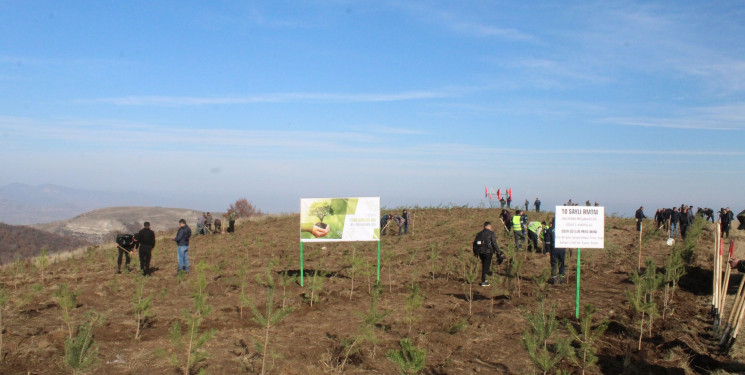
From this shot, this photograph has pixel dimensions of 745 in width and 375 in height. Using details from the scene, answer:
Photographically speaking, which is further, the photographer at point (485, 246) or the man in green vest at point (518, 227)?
the man in green vest at point (518, 227)

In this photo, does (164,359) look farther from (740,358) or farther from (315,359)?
(740,358)

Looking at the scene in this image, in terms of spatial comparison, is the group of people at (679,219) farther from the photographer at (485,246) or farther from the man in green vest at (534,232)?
the photographer at (485,246)

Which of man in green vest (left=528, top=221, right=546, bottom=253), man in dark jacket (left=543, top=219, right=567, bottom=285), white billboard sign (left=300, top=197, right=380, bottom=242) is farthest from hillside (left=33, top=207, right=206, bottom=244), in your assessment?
man in dark jacket (left=543, top=219, right=567, bottom=285)

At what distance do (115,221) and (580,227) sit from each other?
394 feet

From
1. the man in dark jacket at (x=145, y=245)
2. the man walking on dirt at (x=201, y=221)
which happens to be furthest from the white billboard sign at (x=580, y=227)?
the man walking on dirt at (x=201, y=221)

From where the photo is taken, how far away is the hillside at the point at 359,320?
24.1 feet

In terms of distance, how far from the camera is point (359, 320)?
9492mm

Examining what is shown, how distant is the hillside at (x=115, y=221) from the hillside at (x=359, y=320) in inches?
3585

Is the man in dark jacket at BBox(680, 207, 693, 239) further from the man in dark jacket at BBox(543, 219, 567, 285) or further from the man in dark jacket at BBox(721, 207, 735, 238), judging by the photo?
the man in dark jacket at BBox(543, 219, 567, 285)

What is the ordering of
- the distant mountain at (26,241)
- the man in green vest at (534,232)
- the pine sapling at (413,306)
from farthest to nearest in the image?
1. the distant mountain at (26,241)
2. the man in green vest at (534,232)
3. the pine sapling at (413,306)

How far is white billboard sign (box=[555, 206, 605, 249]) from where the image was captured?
381 inches

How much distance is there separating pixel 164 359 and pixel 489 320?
17.4 ft

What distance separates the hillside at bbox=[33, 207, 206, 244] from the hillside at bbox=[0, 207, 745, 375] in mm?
91061

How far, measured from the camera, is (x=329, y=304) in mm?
11023
